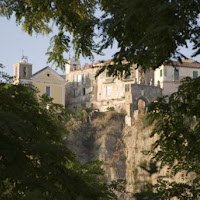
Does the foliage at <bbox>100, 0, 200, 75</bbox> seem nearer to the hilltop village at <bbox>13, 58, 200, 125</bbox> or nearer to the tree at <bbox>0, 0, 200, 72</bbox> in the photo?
the tree at <bbox>0, 0, 200, 72</bbox>

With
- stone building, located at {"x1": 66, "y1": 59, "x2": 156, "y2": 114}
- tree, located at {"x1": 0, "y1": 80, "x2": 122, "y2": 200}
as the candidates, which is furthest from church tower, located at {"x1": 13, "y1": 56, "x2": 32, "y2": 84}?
tree, located at {"x1": 0, "y1": 80, "x2": 122, "y2": 200}

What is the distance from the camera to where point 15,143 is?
6.05m

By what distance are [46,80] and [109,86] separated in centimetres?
803

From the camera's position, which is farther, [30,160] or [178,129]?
[178,129]

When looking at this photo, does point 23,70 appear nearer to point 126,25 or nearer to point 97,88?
point 97,88

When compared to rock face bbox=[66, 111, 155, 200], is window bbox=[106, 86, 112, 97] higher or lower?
higher

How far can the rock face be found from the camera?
55.1 meters

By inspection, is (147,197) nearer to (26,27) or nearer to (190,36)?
(190,36)

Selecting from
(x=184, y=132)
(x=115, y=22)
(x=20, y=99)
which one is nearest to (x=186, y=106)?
(x=184, y=132)

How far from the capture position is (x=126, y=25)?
283 inches

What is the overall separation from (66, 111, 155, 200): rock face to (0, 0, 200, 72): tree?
44942 mm

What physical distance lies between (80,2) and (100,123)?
159 ft

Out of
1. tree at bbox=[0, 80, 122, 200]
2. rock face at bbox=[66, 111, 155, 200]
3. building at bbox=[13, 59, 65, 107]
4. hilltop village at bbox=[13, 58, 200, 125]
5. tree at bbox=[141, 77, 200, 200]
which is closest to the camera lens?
tree at bbox=[0, 80, 122, 200]

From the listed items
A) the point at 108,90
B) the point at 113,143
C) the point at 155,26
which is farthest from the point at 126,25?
the point at 108,90
